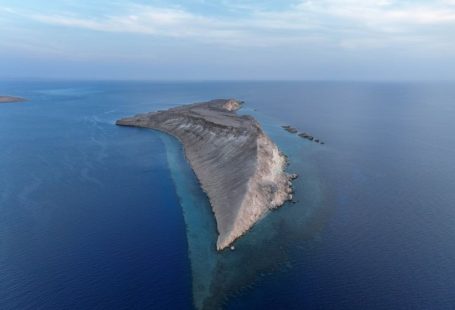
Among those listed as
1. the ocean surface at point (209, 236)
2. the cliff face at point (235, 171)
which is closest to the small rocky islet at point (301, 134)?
the ocean surface at point (209, 236)

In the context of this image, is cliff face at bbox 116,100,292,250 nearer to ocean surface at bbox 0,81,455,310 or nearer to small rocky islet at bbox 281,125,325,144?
ocean surface at bbox 0,81,455,310

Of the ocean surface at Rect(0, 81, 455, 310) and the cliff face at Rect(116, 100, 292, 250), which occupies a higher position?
the cliff face at Rect(116, 100, 292, 250)

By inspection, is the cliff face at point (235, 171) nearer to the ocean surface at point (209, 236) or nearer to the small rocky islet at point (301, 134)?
the ocean surface at point (209, 236)

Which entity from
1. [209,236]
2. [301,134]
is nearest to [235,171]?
[209,236]

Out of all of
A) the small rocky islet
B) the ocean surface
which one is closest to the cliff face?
the ocean surface

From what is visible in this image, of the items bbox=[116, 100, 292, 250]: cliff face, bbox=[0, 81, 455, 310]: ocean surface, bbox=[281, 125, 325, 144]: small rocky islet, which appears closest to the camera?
bbox=[0, 81, 455, 310]: ocean surface

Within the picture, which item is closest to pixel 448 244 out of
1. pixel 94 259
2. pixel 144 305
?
pixel 144 305
